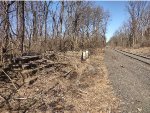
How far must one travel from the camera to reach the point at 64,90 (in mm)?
10250

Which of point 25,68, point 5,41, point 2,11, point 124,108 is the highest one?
point 2,11

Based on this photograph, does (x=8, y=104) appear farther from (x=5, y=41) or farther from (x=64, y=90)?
(x=5, y=41)

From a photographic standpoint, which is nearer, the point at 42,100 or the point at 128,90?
the point at 42,100

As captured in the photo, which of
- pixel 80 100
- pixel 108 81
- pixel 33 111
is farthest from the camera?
pixel 108 81

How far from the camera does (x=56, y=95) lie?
9461mm

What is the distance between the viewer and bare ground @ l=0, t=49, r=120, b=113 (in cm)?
805

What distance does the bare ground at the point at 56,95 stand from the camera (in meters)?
8.05

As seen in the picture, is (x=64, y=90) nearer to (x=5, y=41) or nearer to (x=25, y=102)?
(x=25, y=102)

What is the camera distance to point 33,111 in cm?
761

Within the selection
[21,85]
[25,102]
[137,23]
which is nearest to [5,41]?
[21,85]

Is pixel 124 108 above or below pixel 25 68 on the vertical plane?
below

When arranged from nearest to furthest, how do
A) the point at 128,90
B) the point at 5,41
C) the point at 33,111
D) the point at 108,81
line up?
the point at 33,111 → the point at 128,90 → the point at 5,41 → the point at 108,81

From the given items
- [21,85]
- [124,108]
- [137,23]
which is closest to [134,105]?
[124,108]

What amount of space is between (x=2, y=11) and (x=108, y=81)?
6.37 meters
